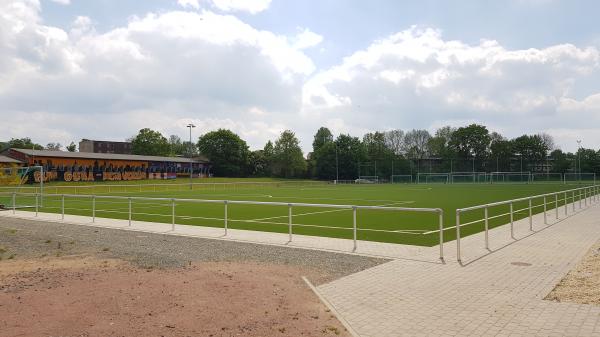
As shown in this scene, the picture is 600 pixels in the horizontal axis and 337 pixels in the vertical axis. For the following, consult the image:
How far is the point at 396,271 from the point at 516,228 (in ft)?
27.6

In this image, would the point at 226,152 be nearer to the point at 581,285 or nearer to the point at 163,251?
the point at 163,251

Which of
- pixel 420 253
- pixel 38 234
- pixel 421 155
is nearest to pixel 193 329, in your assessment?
pixel 420 253

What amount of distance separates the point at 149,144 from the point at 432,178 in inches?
2448

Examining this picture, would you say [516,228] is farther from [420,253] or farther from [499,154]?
[499,154]

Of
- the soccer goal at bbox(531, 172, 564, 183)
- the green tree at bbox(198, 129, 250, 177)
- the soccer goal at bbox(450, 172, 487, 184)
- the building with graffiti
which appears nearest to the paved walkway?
the building with graffiti

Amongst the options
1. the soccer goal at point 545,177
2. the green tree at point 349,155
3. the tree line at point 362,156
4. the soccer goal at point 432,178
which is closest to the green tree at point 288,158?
the tree line at point 362,156

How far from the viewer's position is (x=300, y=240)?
1273 centimetres

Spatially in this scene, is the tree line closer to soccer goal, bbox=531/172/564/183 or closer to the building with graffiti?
soccer goal, bbox=531/172/564/183

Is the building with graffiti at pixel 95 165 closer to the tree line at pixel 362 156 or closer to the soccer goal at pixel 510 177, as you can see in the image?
the tree line at pixel 362 156

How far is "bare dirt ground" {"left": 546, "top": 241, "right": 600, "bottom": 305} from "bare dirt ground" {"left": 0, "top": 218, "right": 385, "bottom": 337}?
3359mm

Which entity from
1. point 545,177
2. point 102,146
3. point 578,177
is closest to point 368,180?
point 545,177

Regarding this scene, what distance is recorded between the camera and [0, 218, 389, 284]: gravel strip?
9.25 metres

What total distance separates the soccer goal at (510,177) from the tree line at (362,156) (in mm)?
8744

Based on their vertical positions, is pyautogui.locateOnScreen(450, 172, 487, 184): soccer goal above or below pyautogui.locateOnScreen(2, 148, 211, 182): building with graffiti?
below
